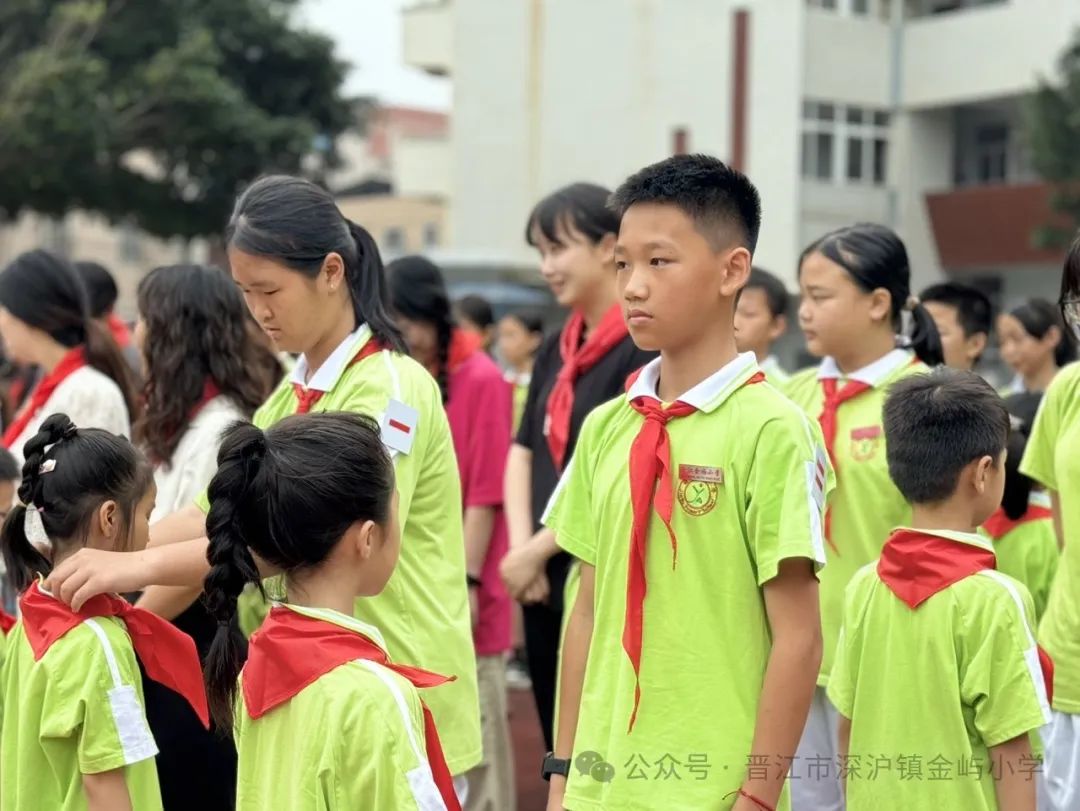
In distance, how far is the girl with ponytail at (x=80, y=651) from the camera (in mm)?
2926

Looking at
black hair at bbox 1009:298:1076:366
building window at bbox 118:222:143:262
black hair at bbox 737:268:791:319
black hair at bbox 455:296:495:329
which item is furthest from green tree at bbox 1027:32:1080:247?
building window at bbox 118:222:143:262

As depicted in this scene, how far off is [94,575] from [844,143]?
22090 millimetres

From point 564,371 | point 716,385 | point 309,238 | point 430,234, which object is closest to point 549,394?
point 564,371

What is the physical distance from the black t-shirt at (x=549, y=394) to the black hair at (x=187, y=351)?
32.5 inches

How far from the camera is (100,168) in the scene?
2212 centimetres

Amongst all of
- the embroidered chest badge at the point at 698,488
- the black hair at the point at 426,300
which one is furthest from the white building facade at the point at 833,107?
the embroidered chest badge at the point at 698,488

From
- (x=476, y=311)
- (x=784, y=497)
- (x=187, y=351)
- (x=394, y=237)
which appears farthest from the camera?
(x=394, y=237)

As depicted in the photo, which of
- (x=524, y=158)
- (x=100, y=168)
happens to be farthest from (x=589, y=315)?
(x=524, y=158)

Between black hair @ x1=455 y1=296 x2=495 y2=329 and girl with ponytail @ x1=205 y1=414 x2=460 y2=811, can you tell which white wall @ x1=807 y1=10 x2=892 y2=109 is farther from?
girl with ponytail @ x1=205 y1=414 x2=460 y2=811

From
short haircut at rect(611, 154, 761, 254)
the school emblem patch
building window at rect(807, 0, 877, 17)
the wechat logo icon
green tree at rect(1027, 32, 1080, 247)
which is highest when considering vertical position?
building window at rect(807, 0, 877, 17)

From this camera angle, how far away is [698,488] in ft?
8.46

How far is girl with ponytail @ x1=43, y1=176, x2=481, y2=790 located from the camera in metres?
3.16

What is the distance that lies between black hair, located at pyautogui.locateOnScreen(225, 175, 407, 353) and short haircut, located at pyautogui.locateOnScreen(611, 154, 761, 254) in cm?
84

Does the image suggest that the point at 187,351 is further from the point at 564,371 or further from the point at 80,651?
the point at 80,651
